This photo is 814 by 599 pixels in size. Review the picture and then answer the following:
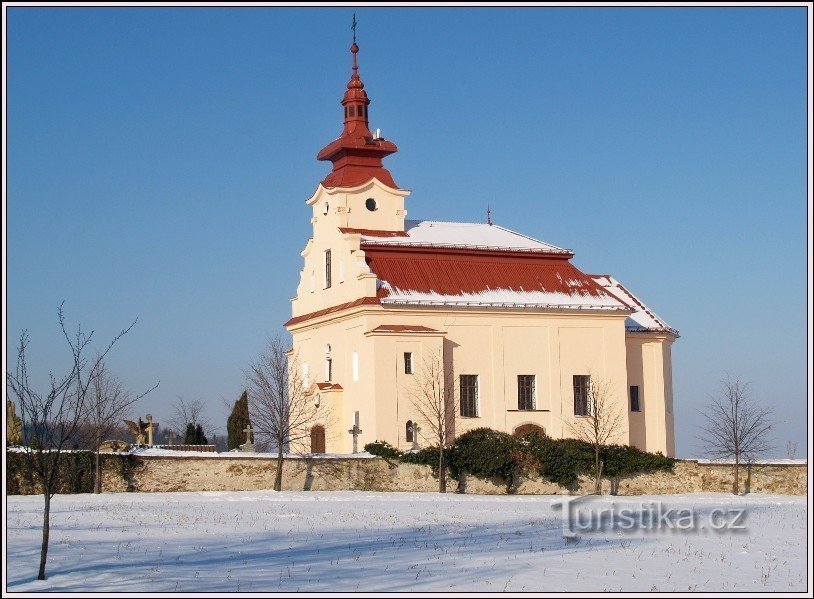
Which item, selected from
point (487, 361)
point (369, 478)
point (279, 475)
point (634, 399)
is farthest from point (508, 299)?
point (279, 475)

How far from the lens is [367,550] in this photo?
22875 millimetres

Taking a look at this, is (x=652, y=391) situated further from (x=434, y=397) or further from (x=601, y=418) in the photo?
(x=434, y=397)

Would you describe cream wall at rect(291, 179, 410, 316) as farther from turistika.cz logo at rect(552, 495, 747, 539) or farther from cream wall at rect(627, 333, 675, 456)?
turistika.cz logo at rect(552, 495, 747, 539)

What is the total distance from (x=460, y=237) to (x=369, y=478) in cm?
1494

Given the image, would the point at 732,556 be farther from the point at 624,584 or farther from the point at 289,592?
the point at 289,592

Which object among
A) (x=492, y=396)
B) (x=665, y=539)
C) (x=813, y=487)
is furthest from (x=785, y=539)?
(x=492, y=396)

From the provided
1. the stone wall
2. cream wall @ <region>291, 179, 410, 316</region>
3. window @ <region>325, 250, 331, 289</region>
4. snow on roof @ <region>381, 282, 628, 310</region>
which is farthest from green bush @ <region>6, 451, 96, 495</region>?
window @ <region>325, 250, 331, 289</region>

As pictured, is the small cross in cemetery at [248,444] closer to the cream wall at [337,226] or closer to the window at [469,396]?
the cream wall at [337,226]

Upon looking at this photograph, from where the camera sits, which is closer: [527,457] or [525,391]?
[527,457]

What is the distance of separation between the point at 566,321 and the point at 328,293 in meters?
10.3

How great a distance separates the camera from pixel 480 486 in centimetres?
4344

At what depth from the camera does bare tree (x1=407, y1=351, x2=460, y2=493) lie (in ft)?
151

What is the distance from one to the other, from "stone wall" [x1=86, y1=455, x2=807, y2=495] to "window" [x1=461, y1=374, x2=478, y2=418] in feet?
16.5

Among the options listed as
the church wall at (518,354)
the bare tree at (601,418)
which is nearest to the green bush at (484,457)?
the church wall at (518,354)
